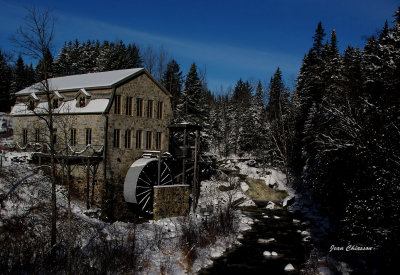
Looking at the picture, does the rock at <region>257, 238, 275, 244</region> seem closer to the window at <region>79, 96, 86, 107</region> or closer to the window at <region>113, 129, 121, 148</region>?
the window at <region>113, 129, 121, 148</region>

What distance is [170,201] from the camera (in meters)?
24.7

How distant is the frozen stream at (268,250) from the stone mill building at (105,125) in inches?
400

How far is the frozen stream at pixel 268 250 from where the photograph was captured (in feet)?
49.4

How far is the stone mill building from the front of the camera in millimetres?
23547

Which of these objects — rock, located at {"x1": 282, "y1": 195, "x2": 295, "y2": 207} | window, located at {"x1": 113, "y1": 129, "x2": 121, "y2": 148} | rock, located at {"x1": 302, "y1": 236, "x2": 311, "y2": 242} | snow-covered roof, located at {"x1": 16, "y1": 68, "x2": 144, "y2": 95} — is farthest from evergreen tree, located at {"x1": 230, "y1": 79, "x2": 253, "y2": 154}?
rock, located at {"x1": 302, "y1": 236, "x2": 311, "y2": 242}

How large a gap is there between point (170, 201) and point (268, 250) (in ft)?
29.9

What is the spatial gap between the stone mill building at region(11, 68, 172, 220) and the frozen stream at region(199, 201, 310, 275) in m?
10.2

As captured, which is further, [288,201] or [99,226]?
[288,201]

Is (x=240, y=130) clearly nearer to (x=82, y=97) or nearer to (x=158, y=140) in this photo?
(x=158, y=140)

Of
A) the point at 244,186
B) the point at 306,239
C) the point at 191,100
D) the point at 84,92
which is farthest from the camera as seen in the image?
the point at 191,100

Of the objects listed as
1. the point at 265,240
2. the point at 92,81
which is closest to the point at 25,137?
the point at 92,81

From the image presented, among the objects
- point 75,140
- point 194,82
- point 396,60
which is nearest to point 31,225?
point 75,140

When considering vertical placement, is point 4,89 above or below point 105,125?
above

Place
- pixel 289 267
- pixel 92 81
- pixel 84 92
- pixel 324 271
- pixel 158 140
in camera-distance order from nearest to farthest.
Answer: pixel 324 271 < pixel 289 267 < pixel 84 92 < pixel 92 81 < pixel 158 140
